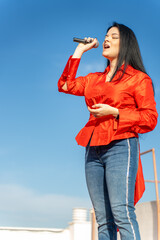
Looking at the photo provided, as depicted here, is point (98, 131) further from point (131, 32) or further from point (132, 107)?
point (131, 32)

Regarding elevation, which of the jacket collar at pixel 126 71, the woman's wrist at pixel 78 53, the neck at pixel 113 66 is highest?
the woman's wrist at pixel 78 53

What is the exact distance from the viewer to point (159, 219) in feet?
12.5

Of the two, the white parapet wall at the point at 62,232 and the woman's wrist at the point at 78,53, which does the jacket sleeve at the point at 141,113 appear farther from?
the white parapet wall at the point at 62,232

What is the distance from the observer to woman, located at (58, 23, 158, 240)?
5.63 feet

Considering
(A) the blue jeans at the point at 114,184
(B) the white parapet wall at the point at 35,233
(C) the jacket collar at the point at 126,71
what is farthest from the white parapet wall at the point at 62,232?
(C) the jacket collar at the point at 126,71

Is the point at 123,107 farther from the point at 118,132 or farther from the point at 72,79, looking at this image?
the point at 72,79

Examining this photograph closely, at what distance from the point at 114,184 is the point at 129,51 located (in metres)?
0.78

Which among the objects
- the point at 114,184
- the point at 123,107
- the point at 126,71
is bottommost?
the point at 114,184

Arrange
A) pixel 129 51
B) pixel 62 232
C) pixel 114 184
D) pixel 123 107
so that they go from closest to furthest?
1. pixel 114 184
2. pixel 123 107
3. pixel 129 51
4. pixel 62 232

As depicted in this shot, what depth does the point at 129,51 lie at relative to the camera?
2.01 m

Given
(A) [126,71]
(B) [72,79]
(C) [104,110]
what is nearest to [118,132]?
(C) [104,110]

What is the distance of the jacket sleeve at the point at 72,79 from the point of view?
2.08 metres

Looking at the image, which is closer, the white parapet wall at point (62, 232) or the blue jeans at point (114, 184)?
the blue jeans at point (114, 184)

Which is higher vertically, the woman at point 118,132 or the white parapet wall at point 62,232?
the white parapet wall at point 62,232
